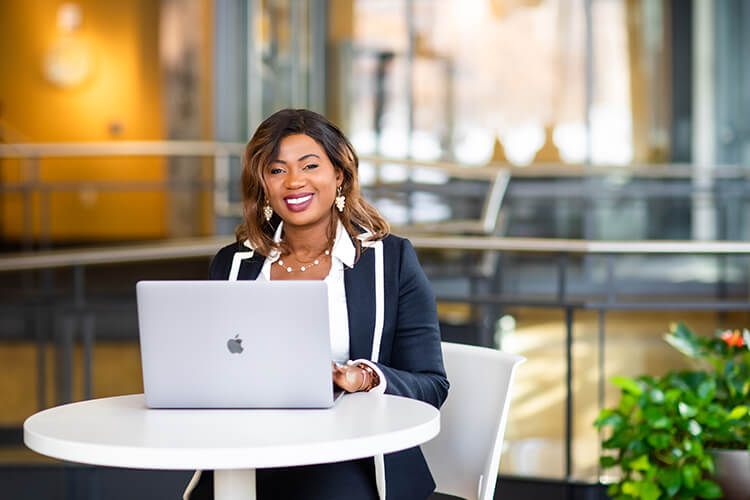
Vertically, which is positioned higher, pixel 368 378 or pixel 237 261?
pixel 237 261

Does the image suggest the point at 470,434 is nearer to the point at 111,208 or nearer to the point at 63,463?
the point at 63,463

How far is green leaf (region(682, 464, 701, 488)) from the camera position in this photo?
2.42 meters

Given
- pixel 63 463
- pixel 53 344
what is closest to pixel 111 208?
pixel 53 344

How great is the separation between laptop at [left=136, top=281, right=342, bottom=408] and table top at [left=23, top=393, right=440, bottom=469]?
0.11ft

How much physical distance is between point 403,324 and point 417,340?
0.14 feet

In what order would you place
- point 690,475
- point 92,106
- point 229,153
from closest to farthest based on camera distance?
point 690,475 → point 229,153 → point 92,106

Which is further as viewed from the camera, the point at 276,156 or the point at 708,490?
the point at 708,490

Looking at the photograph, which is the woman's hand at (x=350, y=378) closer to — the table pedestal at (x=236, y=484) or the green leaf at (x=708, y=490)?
the table pedestal at (x=236, y=484)

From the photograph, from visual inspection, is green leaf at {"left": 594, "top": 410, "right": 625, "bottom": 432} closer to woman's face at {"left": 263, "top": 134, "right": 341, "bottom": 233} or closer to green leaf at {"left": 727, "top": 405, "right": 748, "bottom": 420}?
green leaf at {"left": 727, "top": 405, "right": 748, "bottom": 420}

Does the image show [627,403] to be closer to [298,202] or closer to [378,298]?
[378,298]

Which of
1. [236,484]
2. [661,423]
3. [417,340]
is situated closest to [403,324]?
[417,340]

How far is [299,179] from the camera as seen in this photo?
6.18 feet

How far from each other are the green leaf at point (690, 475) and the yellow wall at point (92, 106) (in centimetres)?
806

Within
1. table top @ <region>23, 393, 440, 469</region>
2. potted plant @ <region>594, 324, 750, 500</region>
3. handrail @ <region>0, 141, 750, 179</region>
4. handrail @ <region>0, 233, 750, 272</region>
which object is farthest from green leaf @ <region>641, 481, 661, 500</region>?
handrail @ <region>0, 141, 750, 179</region>
